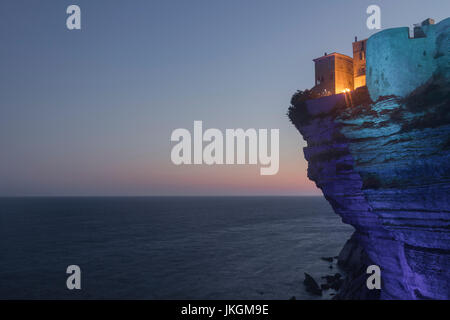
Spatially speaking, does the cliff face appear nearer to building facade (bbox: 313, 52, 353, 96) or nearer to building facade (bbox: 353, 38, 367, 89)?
building facade (bbox: 313, 52, 353, 96)

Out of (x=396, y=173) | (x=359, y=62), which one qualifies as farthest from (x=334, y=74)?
(x=396, y=173)

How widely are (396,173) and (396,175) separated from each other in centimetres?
11

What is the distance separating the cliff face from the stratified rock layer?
39 millimetres

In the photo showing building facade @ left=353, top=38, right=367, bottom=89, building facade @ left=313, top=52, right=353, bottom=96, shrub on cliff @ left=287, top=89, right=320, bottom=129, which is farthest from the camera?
building facade @ left=313, top=52, right=353, bottom=96

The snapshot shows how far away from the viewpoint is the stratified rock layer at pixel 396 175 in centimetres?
1360

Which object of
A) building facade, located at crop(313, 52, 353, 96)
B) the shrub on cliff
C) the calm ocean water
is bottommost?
the calm ocean water

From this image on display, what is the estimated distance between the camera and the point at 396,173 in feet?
48.8

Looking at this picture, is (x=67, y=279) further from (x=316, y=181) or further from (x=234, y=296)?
(x=316, y=181)

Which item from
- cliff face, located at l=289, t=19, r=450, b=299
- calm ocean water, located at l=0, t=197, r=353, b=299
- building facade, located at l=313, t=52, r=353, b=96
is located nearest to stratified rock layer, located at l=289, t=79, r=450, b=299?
cliff face, located at l=289, t=19, r=450, b=299

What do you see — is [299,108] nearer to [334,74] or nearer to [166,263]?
[334,74]

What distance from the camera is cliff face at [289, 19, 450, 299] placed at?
1359 cm

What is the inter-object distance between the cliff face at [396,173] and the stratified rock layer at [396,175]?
0.04 metres

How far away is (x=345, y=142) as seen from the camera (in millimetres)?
17344

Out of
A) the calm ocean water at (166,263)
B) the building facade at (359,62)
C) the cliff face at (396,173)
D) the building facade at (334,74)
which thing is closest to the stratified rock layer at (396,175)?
the cliff face at (396,173)
